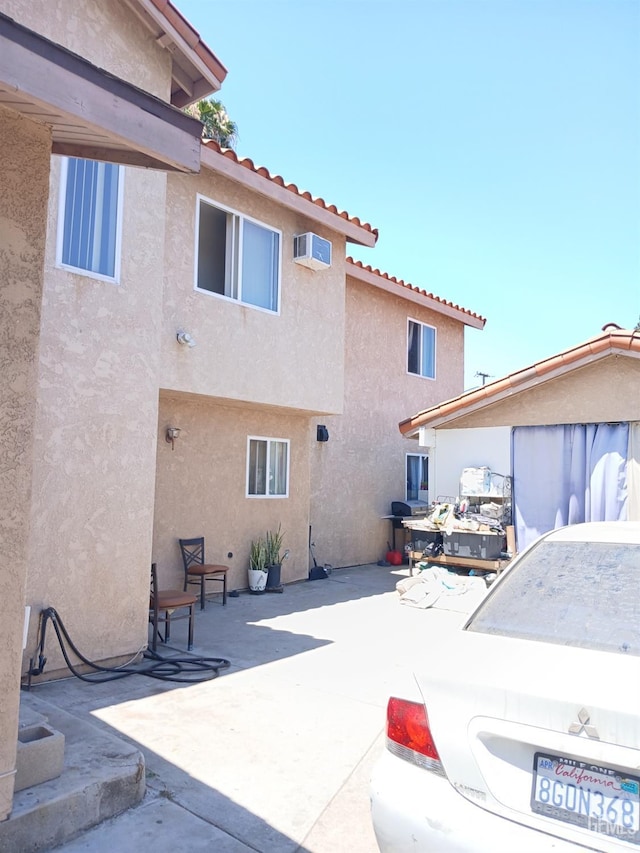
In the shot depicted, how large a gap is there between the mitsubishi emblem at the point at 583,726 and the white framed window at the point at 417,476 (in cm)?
1387

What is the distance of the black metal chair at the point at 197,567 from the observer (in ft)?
31.2

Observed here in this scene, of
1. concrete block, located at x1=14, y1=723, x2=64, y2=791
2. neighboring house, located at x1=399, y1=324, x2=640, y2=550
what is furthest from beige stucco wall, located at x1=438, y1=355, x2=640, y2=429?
concrete block, located at x1=14, y1=723, x2=64, y2=791

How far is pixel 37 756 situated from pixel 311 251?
337 inches

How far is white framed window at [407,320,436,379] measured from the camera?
53.9ft

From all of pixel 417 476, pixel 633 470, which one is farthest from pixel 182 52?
pixel 417 476

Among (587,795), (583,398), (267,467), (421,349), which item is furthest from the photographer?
(421,349)

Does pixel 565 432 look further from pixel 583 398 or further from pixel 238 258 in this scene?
pixel 238 258

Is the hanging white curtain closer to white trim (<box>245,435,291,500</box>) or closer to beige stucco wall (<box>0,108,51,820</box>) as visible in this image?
white trim (<box>245,435,291,500</box>)

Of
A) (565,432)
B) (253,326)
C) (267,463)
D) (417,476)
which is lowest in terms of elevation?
(417,476)

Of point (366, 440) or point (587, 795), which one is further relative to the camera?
point (366, 440)

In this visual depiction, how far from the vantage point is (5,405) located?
3.17 metres

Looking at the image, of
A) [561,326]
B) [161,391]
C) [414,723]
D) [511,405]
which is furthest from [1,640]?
[561,326]

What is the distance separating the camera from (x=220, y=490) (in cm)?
1078

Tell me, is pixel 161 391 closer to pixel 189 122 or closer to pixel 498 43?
pixel 189 122
